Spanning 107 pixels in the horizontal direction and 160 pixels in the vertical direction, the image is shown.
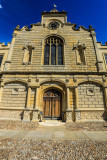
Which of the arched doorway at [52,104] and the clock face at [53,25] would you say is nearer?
the arched doorway at [52,104]

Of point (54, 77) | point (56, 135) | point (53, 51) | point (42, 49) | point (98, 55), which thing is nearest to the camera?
point (56, 135)

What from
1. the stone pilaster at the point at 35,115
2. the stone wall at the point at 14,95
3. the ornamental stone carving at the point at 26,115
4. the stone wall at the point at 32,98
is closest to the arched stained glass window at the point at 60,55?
the stone wall at the point at 32,98

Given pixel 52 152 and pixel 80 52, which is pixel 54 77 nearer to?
pixel 80 52

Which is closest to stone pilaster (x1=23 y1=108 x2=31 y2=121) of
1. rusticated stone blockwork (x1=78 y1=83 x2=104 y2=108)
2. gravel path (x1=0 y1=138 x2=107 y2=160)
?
gravel path (x1=0 y1=138 x2=107 y2=160)

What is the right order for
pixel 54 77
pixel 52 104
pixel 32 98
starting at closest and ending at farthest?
pixel 32 98 → pixel 52 104 → pixel 54 77

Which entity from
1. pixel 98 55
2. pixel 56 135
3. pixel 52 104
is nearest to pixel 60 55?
pixel 98 55

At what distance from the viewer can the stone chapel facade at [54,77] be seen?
8.17m

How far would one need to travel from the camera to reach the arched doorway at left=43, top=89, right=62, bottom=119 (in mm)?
8605

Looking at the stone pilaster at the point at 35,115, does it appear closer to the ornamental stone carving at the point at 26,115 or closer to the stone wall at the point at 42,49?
the ornamental stone carving at the point at 26,115

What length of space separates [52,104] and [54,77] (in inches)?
121

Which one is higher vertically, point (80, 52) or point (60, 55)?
point (80, 52)

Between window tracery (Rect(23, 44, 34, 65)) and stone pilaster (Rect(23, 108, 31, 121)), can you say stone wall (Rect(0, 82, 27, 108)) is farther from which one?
window tracery (Rect(23, 44, 34, 65))

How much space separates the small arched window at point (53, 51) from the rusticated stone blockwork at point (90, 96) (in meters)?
4.42

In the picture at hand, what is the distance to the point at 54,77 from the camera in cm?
927
